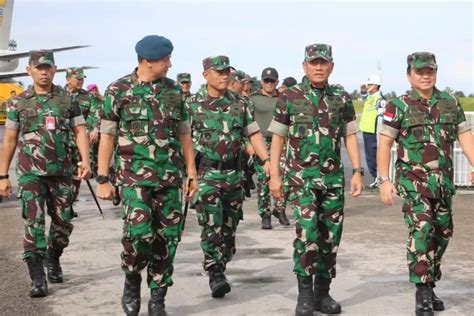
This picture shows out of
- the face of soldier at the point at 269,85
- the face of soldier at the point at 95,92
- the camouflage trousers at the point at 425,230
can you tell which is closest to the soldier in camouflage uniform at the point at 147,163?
the camouflage trousers at the point at 425,230

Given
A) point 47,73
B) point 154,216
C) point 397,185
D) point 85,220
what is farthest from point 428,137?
point 85,220

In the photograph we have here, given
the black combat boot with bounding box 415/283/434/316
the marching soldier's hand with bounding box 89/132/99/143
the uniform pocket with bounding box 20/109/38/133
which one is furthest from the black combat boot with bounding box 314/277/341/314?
the marching soldier's hand with bounding box 89/132/99/143

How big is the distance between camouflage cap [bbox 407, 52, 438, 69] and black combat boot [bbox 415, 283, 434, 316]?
1.59 m

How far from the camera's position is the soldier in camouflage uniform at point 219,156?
727 cm

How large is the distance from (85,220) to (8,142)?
522cm

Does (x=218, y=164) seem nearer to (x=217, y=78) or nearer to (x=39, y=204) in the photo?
(x=217, y=78)

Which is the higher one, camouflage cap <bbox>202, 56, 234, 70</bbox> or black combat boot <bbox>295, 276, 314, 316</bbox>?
camouflage cap <bbox>202, 56, 234, 70</bbox>

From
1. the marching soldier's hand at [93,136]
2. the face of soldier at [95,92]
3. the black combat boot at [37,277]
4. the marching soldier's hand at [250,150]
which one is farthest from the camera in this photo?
the face of soldier at [95,92]

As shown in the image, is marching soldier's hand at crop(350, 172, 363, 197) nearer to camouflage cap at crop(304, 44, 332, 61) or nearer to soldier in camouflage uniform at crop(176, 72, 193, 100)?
camouflage cap at crop(304, 44, 332, 61)

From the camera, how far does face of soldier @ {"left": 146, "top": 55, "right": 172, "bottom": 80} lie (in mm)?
6031

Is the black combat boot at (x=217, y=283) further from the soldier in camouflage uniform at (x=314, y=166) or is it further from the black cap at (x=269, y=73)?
the black cap at (x=269, y=73)

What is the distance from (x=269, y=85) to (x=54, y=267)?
4.63 metres

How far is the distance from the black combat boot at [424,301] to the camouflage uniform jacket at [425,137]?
0.68m

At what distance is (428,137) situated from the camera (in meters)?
6.30
